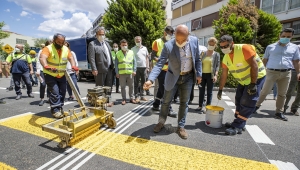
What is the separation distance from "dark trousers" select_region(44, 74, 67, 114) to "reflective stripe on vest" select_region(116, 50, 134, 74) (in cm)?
168

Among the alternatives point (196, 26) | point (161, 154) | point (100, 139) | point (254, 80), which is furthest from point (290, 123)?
point (196, 26)

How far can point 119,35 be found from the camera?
13617 millimetres

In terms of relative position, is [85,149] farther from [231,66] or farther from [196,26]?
[196,26]

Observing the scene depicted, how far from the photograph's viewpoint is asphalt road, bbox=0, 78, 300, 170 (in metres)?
2.23

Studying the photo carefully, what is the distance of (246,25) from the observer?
10.7 metres

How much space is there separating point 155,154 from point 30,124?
275cm

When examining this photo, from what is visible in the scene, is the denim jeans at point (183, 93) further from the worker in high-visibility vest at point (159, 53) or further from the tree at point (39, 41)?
the tree at point (39, 41)

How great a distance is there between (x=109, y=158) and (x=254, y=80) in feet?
8.71

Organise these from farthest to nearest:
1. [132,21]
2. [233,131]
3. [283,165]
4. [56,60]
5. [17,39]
A: [17,39]
[132,21]
[56,60]
[233,131]
[283,165]

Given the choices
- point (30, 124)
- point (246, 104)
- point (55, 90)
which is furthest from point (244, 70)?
point (30, 124)

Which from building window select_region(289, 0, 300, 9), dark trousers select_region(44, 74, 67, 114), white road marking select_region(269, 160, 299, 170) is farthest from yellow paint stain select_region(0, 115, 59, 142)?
building window select_region(289, 0, 300, 9)

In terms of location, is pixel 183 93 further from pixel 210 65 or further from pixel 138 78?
pixel 138 78

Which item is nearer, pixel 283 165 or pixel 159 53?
pixel 283 165

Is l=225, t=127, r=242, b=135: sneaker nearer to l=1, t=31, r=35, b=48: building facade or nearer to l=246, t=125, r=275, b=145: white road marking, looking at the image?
l=246, t=125, r=275, b=145: white road marking
